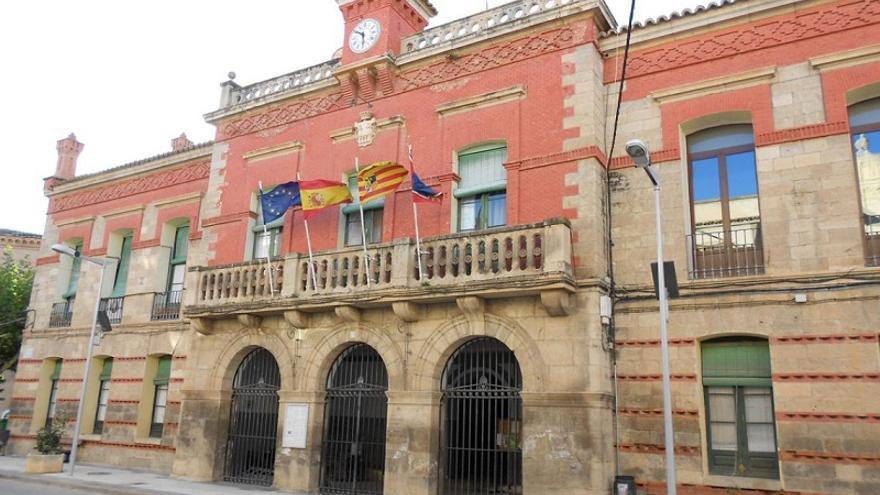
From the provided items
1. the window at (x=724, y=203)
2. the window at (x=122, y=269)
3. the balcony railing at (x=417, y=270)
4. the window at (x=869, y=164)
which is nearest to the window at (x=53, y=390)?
the window at (x=122, y=269)

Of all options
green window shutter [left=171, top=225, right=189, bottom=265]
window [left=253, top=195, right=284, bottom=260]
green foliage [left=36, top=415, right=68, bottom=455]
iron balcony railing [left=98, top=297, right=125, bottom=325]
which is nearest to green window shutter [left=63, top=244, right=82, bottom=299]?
iron balcony railing [left=98, top=297, right=125, bottom=325]

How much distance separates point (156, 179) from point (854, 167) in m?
18.8

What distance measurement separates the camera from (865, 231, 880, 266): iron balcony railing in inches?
451

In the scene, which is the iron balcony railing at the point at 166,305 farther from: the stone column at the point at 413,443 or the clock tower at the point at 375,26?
the stone column at the point at 413,443

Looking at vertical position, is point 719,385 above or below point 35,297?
below

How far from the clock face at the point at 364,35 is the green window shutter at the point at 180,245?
319 inches

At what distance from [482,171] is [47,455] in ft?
43.1

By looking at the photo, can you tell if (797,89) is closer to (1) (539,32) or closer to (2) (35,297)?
(1) (539,32)

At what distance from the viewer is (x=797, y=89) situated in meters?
12.6

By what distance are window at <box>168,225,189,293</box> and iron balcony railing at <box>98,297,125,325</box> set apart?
1.75 metres

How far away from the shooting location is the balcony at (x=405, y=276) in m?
12.5

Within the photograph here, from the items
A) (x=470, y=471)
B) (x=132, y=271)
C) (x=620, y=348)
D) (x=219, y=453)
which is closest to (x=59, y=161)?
(x=132, y=271)

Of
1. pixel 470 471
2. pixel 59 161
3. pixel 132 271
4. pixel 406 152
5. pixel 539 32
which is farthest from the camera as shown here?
pixel 59 161

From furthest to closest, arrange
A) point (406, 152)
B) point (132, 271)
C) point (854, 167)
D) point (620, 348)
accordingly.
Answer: point (132, 271), point (406, 152), point (620, 348), point (854, 167)
